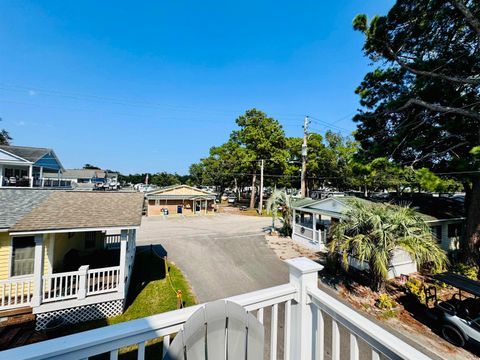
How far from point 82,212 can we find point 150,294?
372 cm

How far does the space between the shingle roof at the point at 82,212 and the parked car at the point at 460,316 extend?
9.07m

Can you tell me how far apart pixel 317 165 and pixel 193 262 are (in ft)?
74.7

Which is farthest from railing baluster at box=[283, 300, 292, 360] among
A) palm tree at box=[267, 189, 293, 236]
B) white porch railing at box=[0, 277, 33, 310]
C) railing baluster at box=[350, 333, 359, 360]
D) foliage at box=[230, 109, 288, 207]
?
foliage at box=[230, 109, 288, 207]

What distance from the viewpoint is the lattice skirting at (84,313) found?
6.12 metres

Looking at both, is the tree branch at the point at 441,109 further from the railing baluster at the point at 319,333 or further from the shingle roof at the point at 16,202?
the shingle roof at the point at 16,202

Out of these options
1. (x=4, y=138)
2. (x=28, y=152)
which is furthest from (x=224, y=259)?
(x=4, y=138)

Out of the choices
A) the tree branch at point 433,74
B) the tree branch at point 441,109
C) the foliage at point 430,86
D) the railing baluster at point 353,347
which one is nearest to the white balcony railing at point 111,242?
the railing baluster at point 353,347

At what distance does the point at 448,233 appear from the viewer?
12648 mm

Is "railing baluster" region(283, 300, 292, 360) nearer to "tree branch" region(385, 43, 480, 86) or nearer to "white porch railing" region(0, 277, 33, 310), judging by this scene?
"white porch railing" region(0, 277, 33, 310)

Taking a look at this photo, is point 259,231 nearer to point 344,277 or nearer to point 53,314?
point 344,277

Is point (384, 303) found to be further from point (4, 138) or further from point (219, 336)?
point (4, 138)

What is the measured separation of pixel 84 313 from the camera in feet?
21.5

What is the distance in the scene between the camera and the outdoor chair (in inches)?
47.9

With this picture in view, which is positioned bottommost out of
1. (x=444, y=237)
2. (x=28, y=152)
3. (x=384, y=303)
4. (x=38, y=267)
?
(x=384, y=303)
